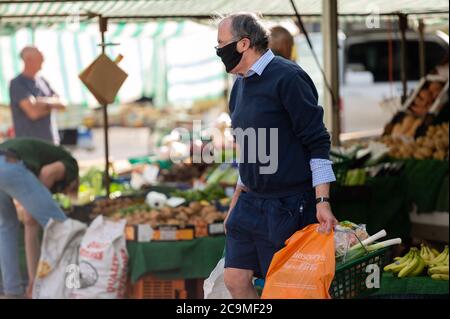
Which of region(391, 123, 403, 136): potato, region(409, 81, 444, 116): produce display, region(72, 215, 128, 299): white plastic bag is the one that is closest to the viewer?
region(72, 215, 128, 299): white plastic bag

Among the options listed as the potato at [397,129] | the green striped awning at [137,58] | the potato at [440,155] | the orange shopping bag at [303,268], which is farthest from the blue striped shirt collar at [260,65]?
the green striped awning at [137,58]

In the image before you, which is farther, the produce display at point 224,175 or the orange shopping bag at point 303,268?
the produce display at point 224,175

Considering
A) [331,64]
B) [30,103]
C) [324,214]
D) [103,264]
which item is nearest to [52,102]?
[30,103]

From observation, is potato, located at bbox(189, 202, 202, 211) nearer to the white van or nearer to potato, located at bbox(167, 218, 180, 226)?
potato, located at bbox(167, 218, 180, 226)

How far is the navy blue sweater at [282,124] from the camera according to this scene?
3.86 metres

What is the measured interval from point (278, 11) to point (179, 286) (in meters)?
3.40

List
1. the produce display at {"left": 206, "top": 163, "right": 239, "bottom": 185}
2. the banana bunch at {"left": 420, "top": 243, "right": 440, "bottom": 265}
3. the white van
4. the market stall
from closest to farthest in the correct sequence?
the banana bunch at {"left": 420, "top": 243, "right": 440, "bottom": 265} → the market stall → the produce display at {"left": 206, "top": 163, "right": 239, "bottom": 185} → the white van

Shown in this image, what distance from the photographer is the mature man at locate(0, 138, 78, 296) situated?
256 inches

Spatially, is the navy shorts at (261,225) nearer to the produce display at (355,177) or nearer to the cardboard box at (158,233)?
the cardboard box at (158,233)

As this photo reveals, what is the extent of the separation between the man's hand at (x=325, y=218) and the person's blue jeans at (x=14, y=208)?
3.05 metres

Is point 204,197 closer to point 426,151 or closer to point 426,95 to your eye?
point 426,151

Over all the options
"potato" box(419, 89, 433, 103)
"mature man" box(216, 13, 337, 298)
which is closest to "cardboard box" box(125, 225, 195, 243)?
"mature man" box(216, 13, 337, 298)

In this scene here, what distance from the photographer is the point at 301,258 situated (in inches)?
147

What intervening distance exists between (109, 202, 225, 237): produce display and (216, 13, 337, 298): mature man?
2268 millimetres
